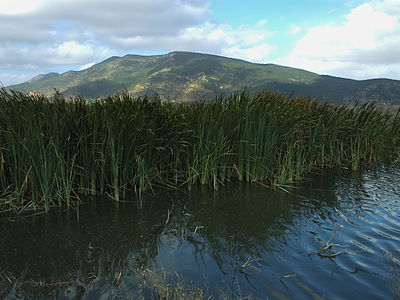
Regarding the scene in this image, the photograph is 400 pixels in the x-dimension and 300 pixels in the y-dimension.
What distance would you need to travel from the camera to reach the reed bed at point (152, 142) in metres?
5.58

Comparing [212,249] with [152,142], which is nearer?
[212,249]

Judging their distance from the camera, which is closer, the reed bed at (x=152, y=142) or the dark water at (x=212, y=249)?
the dark water at (x=212, y=249)

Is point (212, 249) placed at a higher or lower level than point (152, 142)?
lower

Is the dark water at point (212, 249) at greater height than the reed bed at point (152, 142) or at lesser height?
lesser

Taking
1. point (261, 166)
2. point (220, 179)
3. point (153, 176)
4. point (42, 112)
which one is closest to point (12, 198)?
point (42, 112)

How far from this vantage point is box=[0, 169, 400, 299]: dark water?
3.29m

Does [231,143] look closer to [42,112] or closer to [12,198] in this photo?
[42,112]

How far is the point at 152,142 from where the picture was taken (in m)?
6.87

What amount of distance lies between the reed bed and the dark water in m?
0.74

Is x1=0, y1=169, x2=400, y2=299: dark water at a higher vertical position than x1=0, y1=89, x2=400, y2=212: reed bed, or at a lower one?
lower

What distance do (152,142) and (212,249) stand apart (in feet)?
10.9

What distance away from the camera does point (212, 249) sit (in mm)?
4297

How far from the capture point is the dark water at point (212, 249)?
329 cm

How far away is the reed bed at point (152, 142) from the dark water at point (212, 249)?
74 cm
